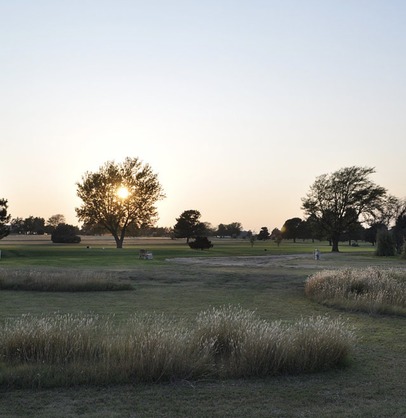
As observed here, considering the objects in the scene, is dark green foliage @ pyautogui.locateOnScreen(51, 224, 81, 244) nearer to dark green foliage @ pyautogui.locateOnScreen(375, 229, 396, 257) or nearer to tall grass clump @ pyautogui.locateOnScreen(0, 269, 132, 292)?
dark green foliage @ pyautogui.locateOnScreen(375, 229, 396, 257)

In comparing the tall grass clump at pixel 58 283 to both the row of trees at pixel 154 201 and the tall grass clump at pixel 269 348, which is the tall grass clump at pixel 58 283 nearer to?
the tall grass clump at pixel 269 348

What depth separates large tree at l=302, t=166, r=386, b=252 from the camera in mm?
81438

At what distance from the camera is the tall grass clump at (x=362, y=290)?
1947cm

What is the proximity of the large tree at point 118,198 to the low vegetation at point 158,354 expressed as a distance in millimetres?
73428

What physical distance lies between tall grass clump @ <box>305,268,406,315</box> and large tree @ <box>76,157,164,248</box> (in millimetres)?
61193

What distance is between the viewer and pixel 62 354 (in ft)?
32.0

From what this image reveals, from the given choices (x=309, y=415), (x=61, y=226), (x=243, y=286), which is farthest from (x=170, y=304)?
(x=61, y=226)

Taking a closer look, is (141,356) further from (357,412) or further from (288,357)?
(357,412)

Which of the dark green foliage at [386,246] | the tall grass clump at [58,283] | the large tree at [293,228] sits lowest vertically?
the tall grass clump at [58,283]

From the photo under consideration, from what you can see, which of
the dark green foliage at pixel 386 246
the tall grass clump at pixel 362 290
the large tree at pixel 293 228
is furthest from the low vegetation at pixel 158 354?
the large tree at pixel 293 228

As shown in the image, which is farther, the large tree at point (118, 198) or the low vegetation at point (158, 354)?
the large tree at point (118, 198)

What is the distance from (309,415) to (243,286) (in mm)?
19510

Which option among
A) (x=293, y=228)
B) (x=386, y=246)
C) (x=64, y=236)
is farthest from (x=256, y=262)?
(x=293, y=228)

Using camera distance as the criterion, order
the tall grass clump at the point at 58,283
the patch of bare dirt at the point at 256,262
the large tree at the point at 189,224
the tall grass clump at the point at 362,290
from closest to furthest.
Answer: the tall grass clump at the point at 362,290, the tall grass clump at the point at 58,283, the patch of bare dirt at the point at 256,262, the large tree at the point at 189,224
